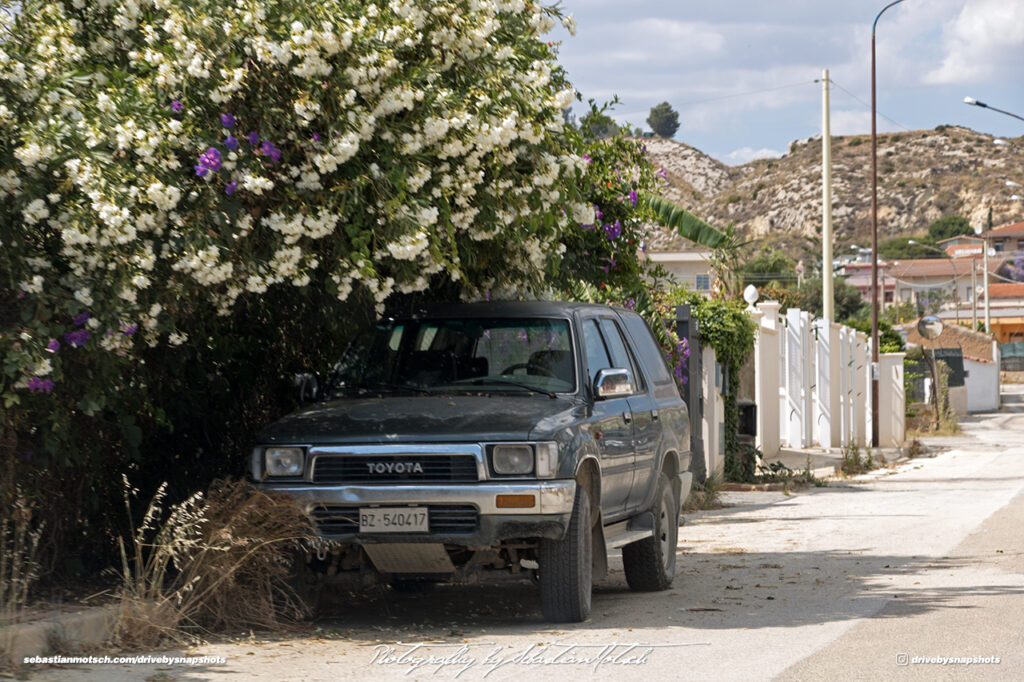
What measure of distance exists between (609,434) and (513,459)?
1144 millimetres

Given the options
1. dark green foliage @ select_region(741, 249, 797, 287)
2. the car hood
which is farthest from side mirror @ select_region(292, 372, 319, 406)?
dark green foliage @ select_region(741, 249, 797, 287)

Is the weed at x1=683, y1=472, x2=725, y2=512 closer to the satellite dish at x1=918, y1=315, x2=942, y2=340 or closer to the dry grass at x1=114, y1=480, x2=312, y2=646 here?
the dry grass at x1=114, y1=480, x2=312, y2=646

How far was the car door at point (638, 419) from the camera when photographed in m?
9.78

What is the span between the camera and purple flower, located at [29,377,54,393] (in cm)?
739

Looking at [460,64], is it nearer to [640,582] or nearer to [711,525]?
[640,582]

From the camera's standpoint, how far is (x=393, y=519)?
813 centimetres

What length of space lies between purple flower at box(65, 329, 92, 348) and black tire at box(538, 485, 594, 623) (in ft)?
8.92

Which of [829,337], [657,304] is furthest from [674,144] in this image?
[657,304]

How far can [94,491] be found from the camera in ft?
28.8

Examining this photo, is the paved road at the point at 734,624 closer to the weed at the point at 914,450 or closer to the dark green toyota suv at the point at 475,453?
the dark green toyota suv at the point at 475,453

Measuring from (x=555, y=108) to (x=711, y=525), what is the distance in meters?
7.58

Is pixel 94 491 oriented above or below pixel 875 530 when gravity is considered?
above

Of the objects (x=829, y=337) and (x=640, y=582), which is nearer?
(x=640, y=582)

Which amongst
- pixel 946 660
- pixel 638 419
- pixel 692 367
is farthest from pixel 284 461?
pixel 692 367
